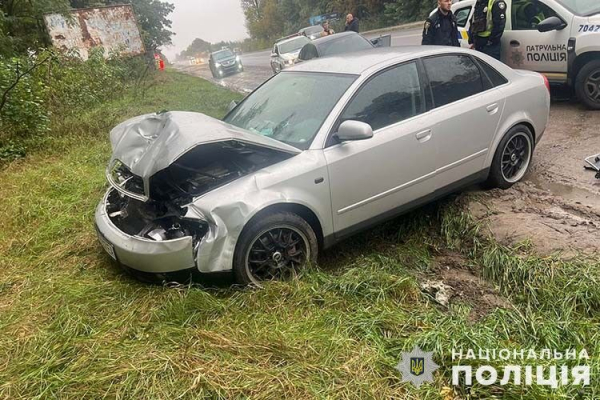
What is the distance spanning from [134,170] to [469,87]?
2.97 m

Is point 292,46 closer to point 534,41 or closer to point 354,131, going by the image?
point 534,41

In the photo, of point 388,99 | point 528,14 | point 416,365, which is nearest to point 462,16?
point 528,14

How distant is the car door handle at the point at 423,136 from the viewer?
363 cm

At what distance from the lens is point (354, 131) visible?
3.14 metres

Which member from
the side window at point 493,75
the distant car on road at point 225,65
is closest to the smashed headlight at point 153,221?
the side window at point 493,75

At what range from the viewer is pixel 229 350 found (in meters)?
2.41

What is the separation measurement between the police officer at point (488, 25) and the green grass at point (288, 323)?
3.74 m

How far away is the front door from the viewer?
3334 millimetres

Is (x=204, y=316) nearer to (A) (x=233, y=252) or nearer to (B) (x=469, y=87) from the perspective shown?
(A) (x=233, y=252)

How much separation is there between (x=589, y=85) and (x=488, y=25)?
1.60 metres

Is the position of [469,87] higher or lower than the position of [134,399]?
higher

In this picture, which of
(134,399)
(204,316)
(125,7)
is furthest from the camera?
(125,7)

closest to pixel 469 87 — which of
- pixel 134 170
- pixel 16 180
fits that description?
pixel 134 170

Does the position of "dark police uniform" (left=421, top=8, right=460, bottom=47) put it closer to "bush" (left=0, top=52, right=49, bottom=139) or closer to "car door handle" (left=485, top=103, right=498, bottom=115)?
"car door handle" (left=485, top=103, right=498, bottom=115)
